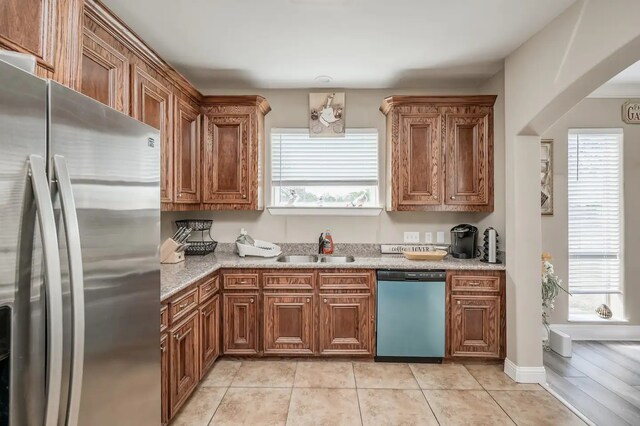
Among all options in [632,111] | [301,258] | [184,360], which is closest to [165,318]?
[184,360]

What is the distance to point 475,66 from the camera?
10.6 ft

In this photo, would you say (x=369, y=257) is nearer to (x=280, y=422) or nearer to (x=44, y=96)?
(x=280, y=422)

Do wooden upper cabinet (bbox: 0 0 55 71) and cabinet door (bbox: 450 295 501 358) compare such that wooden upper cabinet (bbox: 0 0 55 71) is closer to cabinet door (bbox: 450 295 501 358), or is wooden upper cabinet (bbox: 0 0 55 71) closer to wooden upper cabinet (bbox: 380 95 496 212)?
wooden upper cabinet (bbox: 380 95 496 212)

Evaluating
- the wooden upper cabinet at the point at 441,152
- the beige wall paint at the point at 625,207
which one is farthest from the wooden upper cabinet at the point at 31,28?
the beige wall paint at the point at 625,207

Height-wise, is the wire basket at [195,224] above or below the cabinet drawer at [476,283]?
above

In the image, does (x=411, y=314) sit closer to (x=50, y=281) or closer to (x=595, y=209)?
(x=595, y=209)

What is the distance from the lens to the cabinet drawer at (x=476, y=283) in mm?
3090

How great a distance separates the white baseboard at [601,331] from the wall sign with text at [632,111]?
2.22m

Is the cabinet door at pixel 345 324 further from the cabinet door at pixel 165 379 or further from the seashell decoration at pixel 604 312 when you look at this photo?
the seashell decoration at pixel 604 312

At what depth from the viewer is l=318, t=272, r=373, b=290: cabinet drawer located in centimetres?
315

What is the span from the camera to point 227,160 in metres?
3.47

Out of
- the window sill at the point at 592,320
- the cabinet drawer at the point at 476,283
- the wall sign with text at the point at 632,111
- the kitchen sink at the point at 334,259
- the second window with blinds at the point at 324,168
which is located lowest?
the window sill at the point at 592,320

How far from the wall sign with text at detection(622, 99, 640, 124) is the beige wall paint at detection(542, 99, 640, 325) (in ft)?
0.17

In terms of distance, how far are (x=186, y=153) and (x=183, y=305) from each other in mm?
1488
